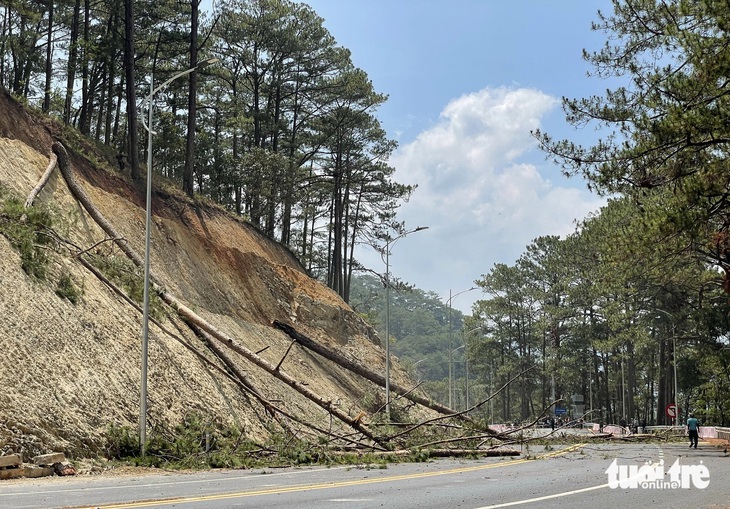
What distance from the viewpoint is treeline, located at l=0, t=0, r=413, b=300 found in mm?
37531

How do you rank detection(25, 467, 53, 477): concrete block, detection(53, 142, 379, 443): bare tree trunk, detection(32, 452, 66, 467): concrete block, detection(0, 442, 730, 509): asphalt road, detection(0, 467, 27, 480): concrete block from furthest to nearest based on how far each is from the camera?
detection(53, 142, 379, 443): bare tree trunk
detection(32, 452, 66, 467): concrete block
detection(25, 467, 53, 477): concrete block
detection(0, 467, 27, 480): concrete block
detection(0, 442, 730, 509): asphalt road

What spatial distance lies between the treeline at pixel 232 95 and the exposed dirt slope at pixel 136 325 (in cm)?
349

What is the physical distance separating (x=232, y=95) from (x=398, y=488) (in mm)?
42529

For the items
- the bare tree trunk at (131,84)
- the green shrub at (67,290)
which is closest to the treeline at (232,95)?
the bare tree trunk at (131,84)

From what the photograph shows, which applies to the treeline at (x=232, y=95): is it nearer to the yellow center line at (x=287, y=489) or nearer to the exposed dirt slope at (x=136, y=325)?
the exposed dirt slope at (x=136, y=325)

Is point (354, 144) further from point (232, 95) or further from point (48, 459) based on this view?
point (48, 459)

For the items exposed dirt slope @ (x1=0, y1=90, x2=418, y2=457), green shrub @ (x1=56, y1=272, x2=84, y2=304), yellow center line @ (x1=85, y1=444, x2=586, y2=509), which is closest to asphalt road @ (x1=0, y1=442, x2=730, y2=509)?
yellow center line @ (x1=85, y1=444, x2=586, y2=509)

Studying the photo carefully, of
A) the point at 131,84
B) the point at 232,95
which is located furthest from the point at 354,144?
the point at 131,84

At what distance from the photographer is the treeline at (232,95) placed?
37531 millimetres

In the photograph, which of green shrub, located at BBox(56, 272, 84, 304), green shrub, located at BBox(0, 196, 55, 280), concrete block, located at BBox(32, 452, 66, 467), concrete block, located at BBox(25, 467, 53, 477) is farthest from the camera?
green shrub, located at BBox(56, 272, 84, 304)

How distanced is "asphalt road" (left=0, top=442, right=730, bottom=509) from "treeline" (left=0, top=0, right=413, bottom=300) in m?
20.5

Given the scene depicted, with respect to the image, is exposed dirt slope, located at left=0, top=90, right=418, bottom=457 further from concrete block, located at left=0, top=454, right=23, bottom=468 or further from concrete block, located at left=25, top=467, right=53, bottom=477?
concrete block, located at left=25, top=467, right=53, bottom=477

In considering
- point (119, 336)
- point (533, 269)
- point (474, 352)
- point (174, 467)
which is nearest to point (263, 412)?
point (119, 336)

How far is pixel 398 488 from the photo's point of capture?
40.9 feet
